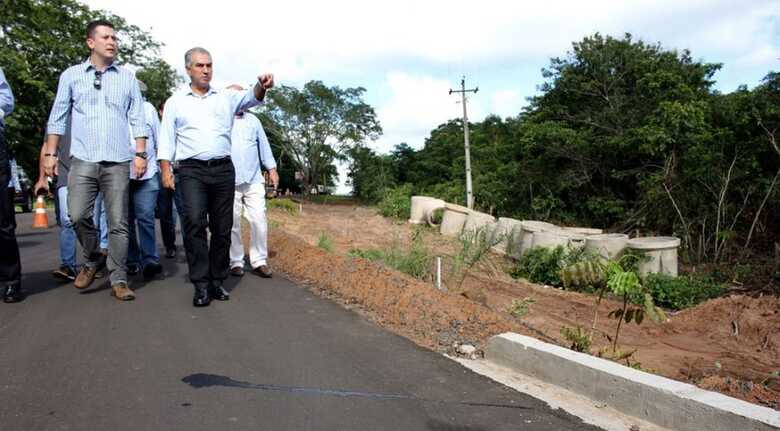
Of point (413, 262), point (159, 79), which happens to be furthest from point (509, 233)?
point (159, 79)

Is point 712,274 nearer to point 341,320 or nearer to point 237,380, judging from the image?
point 341,320

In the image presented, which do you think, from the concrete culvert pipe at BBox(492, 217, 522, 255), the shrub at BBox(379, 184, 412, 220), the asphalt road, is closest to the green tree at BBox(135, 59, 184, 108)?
the shrub at BBox(379, 184, 412, 220)

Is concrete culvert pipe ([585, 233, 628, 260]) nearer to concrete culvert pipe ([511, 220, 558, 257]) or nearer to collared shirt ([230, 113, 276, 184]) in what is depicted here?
concrete culvert pipe ([511, 220, 558, 257])

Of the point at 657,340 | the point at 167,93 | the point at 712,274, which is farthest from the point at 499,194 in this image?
the point at 167,93

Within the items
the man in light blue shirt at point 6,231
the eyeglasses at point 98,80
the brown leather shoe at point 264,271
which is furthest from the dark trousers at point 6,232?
the brown leather shoe at point 264,271

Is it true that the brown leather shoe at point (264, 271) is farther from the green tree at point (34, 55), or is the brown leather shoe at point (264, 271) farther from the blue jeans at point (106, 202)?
the green tree at point (34, 55)

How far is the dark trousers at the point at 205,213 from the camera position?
4.79 meters

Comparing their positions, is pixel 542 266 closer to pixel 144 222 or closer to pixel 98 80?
pixel 144 222

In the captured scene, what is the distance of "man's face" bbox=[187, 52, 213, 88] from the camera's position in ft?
15.7

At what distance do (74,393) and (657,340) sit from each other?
26.2 ft

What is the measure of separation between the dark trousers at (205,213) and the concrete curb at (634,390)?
2.43m

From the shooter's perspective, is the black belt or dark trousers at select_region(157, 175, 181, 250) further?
dark trousers at select_region(157, 175, 181, 250)

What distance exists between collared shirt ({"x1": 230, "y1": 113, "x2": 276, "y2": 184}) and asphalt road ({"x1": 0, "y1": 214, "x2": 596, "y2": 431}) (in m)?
1.70

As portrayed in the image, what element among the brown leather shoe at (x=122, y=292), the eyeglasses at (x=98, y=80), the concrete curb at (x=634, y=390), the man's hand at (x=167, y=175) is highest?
the eyeglasses at (x=98, y=80)
